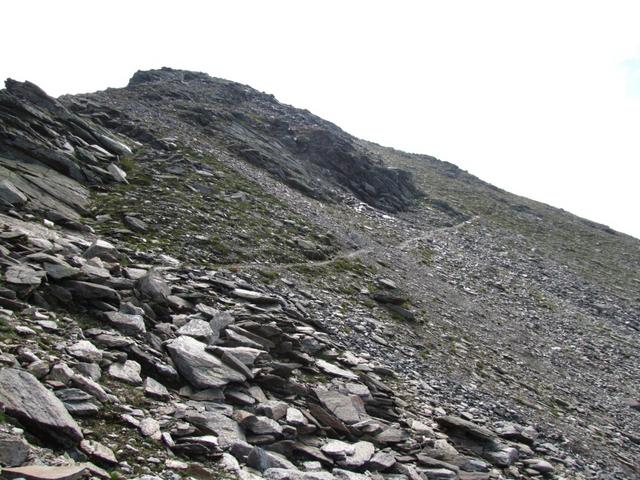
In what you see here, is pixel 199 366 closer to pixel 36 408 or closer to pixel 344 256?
pixel 36 408

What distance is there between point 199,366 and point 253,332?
4.05m

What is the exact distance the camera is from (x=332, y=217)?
4975 centimetres

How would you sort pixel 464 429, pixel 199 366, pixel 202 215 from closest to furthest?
pixel 199 366, pixel 464 429, pixel 202 215

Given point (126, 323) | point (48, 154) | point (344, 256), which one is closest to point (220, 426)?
point (126, 323)

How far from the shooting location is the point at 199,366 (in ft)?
47.2

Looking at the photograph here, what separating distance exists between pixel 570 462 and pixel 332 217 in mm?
33392

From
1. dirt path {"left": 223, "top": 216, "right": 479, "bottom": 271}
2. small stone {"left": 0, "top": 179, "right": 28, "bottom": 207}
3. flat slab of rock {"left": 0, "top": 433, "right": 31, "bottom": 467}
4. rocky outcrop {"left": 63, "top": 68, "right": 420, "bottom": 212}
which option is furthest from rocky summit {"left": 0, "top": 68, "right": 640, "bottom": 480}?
rocky outcrop {"left": 63, "top": 68, "right": 420, "bottom": 212}

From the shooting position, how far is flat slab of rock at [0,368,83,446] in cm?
Answer: 930

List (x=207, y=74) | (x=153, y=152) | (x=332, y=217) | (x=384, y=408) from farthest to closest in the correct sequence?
1. (x=207, y=74)
2. (x=332, y=217)
3. (x=153, y=152)
4. (x=384, y=408)

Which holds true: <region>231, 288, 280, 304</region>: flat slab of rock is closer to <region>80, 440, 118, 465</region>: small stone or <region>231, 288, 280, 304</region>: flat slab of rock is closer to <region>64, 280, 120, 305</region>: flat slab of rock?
<region>64, 280, 120, 305</region>: flat slab of rock

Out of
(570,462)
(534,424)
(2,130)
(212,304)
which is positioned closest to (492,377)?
(534,424)

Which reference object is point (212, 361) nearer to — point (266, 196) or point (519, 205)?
point (266, 196)

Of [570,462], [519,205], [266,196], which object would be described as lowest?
[570,462]

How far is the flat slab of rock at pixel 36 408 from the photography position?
930cm
